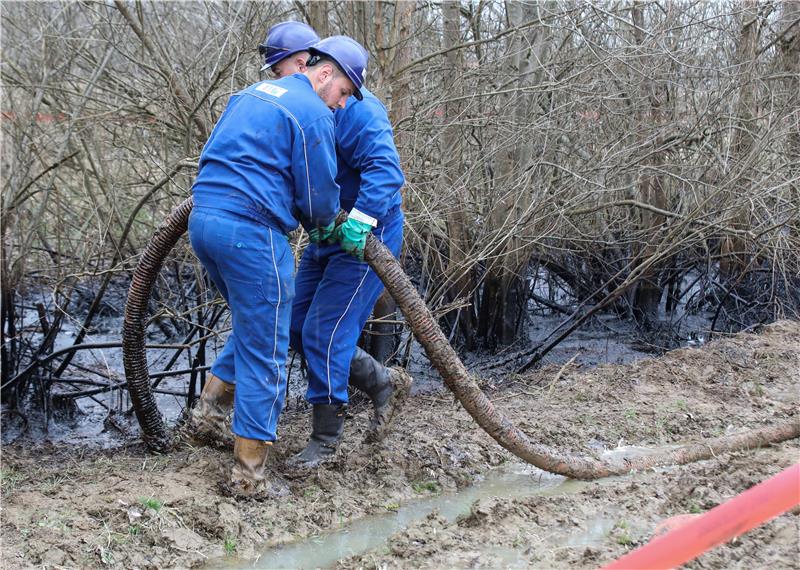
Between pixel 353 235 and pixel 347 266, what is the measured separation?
1.18 feet

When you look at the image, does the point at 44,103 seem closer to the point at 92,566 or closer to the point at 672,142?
the point at 92,566

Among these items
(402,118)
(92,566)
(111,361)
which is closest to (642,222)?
(402,118)

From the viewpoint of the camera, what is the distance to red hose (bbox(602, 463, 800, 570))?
6.33ft

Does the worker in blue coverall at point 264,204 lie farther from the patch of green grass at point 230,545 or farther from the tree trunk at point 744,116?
the tree trunk at point 744,116

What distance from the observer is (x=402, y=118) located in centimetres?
693

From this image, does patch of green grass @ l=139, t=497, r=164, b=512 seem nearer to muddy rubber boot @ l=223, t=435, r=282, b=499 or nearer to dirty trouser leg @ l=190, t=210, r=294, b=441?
muddy rubber boot @ l=223, t=435, r=282, b=499

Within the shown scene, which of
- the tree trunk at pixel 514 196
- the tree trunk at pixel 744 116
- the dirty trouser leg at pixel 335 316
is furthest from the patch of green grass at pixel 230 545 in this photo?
the tree trunk at pixel 744 116

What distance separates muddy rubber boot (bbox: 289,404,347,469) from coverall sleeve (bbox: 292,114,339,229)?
4.01 ft

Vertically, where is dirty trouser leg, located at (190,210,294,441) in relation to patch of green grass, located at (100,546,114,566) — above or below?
above

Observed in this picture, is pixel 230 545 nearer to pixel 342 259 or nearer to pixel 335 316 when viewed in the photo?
pixel 335 316

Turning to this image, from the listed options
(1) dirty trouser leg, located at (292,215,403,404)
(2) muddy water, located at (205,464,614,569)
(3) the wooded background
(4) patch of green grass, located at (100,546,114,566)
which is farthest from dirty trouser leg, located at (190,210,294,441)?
(3) the wooded background

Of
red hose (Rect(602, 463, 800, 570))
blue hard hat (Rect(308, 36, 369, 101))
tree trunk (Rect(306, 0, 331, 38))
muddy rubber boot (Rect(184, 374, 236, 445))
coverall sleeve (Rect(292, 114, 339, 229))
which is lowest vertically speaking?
muddy rubber boot (Rect(184, 374, 236, 445))

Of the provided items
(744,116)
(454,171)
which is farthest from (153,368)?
(744,116)

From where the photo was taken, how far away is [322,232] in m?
4.44
